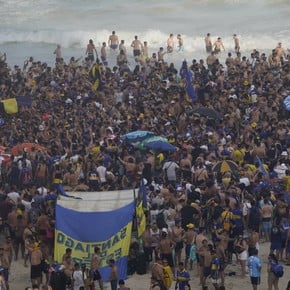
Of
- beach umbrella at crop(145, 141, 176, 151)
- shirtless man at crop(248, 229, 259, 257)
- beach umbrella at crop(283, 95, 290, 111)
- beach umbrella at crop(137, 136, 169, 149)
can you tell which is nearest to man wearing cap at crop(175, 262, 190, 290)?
shirtless man at crop(248, 229, 259, 257)

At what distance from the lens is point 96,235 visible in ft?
46.6

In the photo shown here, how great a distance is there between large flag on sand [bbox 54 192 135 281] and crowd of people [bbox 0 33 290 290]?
1.38ft

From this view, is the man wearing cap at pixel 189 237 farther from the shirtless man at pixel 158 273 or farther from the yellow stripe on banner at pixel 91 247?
the shirtless man at pixel 158 273

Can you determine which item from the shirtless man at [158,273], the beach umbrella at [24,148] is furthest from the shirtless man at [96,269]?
the beach umbrella at [24,148]

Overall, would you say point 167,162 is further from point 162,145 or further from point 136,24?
point 136,24

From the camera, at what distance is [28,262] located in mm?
16000

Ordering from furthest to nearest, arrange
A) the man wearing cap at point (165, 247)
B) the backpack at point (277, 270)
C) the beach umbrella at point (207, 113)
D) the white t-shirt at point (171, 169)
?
the beach umbrella at point (207, 113), the white t-shirt at point (171, 169), the man wearing cap at point (165, 247), the backpack at point (277, 270)

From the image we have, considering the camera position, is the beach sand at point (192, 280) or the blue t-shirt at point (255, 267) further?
the beach sand at point (192, 280)

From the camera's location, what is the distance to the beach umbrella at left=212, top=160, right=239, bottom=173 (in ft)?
58.1

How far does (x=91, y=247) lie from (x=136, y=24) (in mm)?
36086

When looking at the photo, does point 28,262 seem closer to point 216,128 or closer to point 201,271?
point 201,271

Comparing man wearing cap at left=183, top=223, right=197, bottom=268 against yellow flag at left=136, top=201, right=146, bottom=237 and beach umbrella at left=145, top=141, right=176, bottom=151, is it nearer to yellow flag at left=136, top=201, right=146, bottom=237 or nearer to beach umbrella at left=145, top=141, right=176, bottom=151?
yellow flag at left=136, top=201, right=146, bottom=237

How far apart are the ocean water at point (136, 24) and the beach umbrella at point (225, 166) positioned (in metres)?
21.7

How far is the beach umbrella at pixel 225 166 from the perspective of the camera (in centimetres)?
1772
